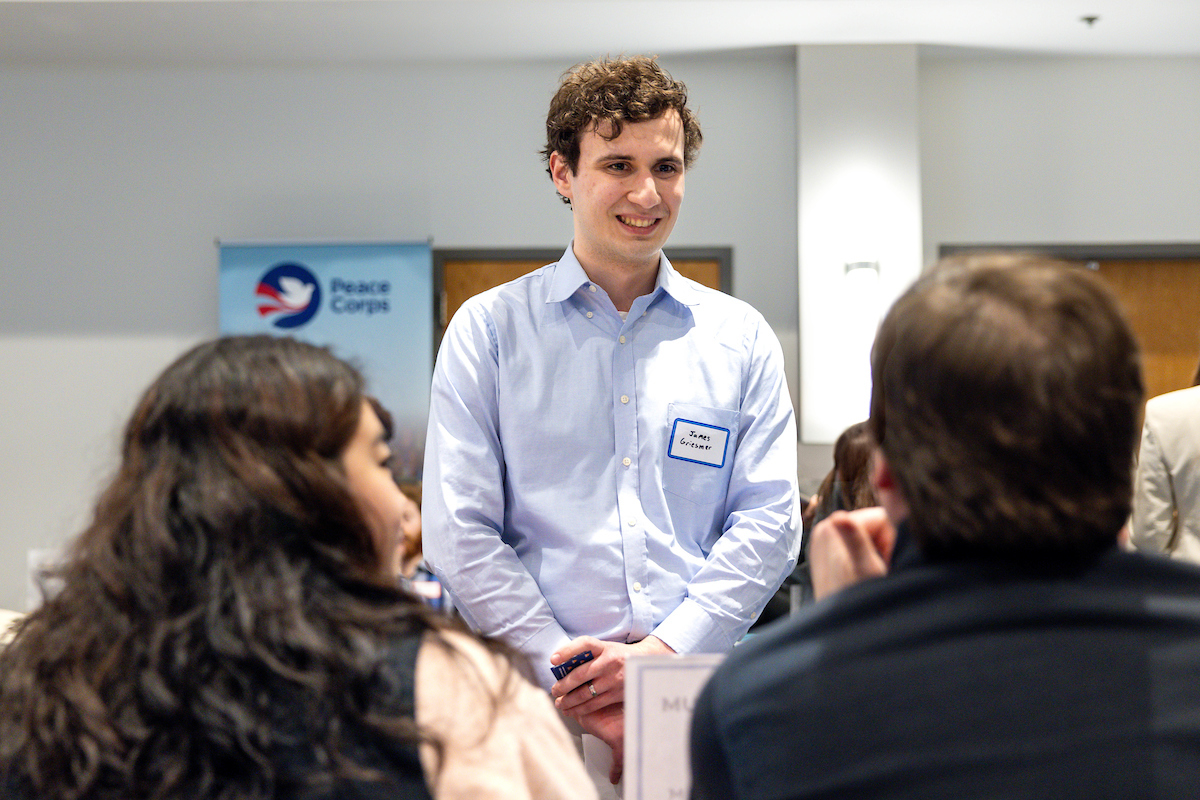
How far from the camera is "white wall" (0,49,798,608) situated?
534 cm

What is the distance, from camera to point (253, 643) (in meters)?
0.80

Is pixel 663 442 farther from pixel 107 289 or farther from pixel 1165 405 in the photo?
pixel 107 289

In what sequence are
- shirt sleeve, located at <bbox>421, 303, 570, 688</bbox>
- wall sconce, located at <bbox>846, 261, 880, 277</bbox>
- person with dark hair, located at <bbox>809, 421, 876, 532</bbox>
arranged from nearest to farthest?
shirt sleeve, located at <bbox>421, 303, 570, 688</bbox>, person with dark hair, located at <bbox>809, 421, 876, 532</bbox>, wall sconce, located at <bbox>846, 261, 880, 277</bbox>

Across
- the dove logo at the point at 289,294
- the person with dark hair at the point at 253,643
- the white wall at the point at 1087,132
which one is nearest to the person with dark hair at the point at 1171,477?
the person with dark hair at the point at 253,643

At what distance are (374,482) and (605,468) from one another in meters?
0.85

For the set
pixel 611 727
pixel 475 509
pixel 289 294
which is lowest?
pixel 611 727

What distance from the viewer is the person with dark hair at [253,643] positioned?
0.79 meters

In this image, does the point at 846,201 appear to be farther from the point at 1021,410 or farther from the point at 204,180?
the point at 1021,410

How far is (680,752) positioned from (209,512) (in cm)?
53

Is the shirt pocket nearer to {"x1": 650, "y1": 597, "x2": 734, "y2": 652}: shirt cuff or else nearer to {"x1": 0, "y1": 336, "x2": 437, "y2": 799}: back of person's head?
{"x1": 650, "y1": 597, "x2": 734, "y2": 652}: shirt cuff

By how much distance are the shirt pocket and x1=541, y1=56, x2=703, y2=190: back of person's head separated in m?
0.52

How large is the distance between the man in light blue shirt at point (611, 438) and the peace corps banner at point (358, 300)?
344 centimetres

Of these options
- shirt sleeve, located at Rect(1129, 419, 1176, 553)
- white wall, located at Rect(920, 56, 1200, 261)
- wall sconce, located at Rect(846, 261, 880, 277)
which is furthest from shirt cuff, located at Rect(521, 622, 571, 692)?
white wall, located at Rect(920, 56, 1200, 261)

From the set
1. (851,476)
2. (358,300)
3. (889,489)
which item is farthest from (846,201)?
(889,489)
